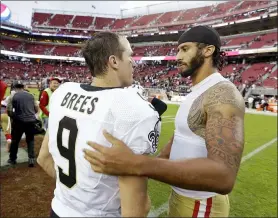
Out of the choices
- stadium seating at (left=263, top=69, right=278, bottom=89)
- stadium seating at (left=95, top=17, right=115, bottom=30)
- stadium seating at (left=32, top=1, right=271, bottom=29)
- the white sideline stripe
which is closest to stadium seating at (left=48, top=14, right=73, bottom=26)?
stadium seating at (left=32, top=1, right=271, bottom=29)

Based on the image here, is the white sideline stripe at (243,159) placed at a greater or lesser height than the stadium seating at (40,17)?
lesser

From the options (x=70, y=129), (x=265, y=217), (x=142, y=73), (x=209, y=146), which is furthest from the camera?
(x=142, y=73)

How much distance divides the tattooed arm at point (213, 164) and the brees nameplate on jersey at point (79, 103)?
0.42m

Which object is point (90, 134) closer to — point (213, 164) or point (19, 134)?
point (213, 164)

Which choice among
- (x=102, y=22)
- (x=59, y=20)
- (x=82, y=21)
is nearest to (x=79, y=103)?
(x=102, y=22)

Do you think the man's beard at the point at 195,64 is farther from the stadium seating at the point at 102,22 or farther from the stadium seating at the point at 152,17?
the stadium seating at the point at 102,22

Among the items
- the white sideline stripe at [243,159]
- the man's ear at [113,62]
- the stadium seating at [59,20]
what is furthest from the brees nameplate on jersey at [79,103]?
the stadium seating at [59,20]

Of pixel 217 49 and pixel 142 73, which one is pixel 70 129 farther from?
pixel 142 73

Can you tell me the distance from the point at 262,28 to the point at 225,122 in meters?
46.9

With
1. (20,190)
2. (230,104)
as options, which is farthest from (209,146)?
(20,190)

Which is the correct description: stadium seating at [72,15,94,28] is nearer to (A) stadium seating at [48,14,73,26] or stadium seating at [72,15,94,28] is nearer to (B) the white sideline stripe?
(A) stadium seating at [48,14,73,26]

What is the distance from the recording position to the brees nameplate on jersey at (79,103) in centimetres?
138

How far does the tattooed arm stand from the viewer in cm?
114

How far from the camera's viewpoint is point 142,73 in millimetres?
47281
